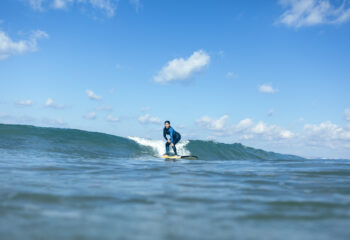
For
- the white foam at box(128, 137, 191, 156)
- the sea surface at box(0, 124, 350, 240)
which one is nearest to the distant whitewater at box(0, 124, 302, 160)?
the white foam at box(128, 137, 191, 156)

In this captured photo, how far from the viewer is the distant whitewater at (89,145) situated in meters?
13.7

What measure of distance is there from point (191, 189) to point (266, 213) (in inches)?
58.9

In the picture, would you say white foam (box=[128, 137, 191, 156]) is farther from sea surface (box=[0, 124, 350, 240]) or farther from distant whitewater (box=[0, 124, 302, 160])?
sea surface (box=[0, 124, 350, 240])

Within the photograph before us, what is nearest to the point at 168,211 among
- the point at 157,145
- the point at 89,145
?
the point at 89,145

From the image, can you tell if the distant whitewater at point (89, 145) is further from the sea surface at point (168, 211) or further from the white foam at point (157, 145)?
the sea surface at point (168, 211)

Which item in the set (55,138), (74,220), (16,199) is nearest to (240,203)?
(74,220)

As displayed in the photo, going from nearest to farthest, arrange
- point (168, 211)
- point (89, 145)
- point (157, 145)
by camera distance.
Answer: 1. point (168, 211)
2. point (89, 145)
3. point (157, 145)

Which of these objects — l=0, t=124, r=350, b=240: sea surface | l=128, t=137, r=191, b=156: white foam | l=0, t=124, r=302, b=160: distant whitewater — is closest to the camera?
l=0, t=124, r=350, b=240: sea surface

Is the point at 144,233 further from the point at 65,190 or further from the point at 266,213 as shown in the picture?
the point at 65,190

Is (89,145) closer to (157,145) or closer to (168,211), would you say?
(157,145)

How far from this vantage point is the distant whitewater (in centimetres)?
1371

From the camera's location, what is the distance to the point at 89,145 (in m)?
17.5

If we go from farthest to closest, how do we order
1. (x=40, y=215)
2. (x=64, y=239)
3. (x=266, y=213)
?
(x=266, y=213), (x=40, y=215), (x=64, y=239)

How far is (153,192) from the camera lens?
3.75 metres
